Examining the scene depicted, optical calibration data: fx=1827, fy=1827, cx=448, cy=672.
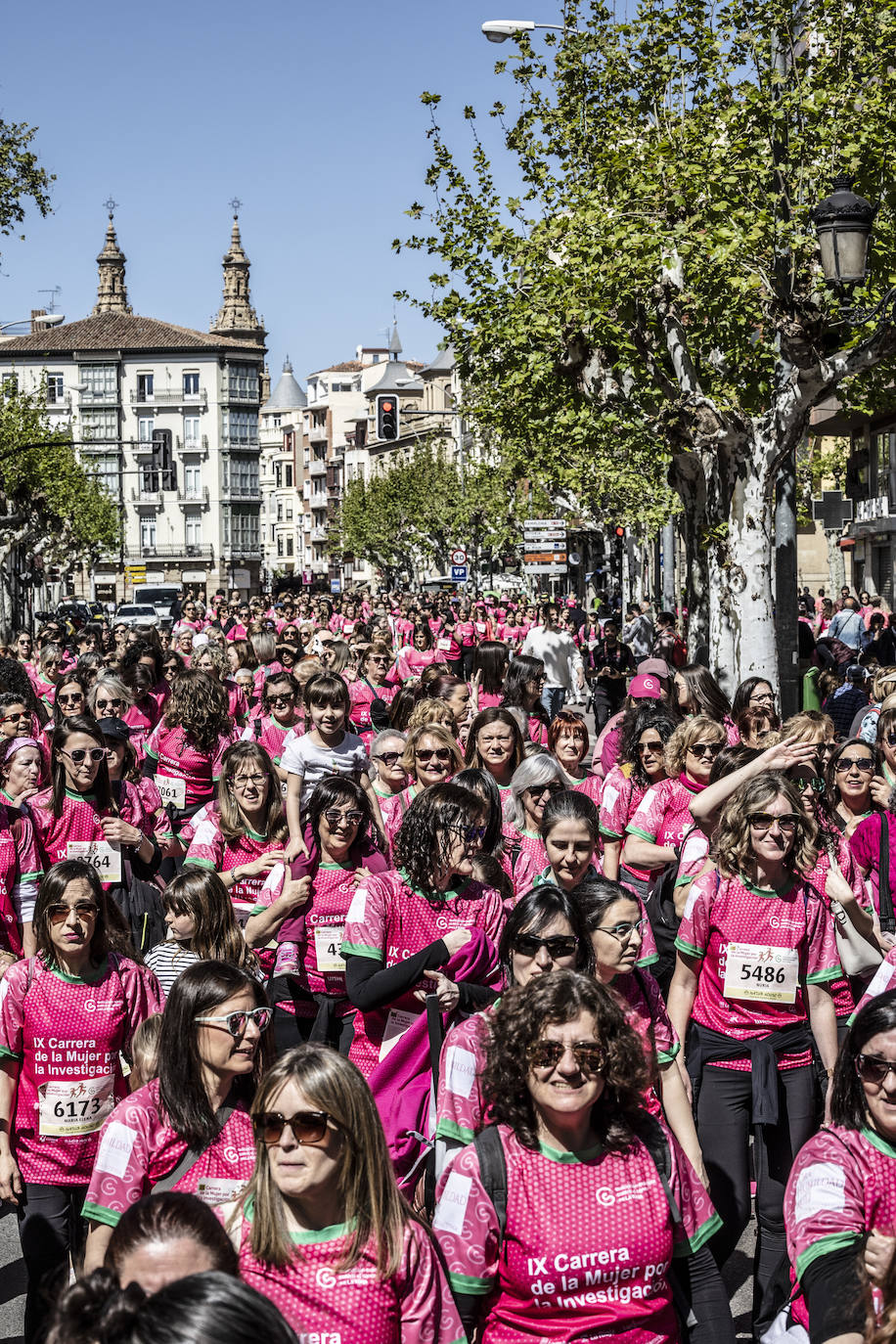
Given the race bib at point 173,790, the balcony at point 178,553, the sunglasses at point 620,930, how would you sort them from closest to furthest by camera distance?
the sunglasses at point 620,930 → the race bib at point 173,790 → the balcony at point 178,553

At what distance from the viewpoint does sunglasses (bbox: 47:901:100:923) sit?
17.1 feet

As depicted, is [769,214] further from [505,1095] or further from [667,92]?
[505,1095]

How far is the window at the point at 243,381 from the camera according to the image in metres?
106

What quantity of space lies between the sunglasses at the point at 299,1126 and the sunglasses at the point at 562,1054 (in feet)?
1.53

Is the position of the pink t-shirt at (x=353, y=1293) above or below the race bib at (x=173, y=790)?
below

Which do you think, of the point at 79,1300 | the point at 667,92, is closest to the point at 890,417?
the point at 667,92

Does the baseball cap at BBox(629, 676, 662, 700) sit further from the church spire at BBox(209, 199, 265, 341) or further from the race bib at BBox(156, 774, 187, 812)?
the church spire at BBox(209, 199, 265, 341)

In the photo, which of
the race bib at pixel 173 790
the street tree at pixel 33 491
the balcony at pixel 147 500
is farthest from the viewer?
the balcony at pixel 147 500

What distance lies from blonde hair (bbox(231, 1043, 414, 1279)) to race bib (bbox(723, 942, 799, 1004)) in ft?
7.27

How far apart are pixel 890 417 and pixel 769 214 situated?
31193 millimetres

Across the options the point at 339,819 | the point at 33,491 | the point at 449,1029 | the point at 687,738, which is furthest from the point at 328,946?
the point at 33,491

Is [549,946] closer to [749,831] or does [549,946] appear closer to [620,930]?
[620,930]

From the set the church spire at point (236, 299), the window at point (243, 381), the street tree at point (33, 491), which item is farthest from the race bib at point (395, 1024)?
the church spire at point (236, 299)

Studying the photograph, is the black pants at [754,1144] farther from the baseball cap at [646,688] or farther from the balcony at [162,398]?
the balcony at [162,398]
